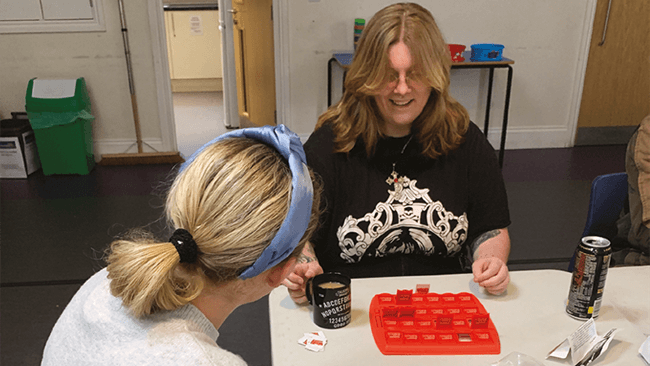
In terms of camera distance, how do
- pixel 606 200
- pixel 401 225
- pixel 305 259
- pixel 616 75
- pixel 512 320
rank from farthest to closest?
pixel 616 75
pixel 606 200
pixel 401 225
pixel 305 259
pixel 512 320

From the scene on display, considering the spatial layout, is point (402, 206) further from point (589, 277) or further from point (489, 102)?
point (489, 102)

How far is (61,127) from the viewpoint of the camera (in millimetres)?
3592

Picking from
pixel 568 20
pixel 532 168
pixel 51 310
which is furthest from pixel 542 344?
pixel 568 20

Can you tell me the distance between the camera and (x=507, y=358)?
1.04 m

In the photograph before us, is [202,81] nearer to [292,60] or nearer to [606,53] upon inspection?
[292,60]

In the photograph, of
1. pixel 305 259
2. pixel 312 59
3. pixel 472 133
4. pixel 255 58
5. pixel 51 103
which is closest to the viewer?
pixel 305 259

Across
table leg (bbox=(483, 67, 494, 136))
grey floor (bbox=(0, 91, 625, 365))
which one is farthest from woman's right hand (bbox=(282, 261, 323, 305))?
table leg (bbox=(483, 67, 494, 136))

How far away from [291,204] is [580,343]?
680mm

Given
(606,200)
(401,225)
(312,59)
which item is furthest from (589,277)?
(312,59)

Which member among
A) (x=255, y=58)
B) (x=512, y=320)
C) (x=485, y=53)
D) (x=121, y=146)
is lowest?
(x=121, y=146)

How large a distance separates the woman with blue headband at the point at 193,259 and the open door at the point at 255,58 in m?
3.35

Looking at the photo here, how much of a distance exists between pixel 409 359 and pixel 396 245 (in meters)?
0.45

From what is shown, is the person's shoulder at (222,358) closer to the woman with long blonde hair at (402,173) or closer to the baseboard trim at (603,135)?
the woman with long blonde hair at (402,173)

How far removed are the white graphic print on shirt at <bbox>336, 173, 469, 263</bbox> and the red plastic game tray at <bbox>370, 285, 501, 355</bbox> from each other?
26 cm
